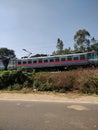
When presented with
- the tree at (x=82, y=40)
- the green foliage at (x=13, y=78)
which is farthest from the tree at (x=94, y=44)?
the green foliage at (x=13, y=78)

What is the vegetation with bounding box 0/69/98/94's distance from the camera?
12.0 metres

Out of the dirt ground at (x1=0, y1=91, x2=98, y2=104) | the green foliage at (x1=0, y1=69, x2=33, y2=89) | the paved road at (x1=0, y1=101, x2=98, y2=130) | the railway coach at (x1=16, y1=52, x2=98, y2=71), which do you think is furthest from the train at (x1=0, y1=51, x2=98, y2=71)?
the paved road at (x1=0, y1=101, x2=98, y2=130)

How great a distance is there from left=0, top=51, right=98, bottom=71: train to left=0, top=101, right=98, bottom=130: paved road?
24.5 meters

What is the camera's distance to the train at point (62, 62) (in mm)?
32188

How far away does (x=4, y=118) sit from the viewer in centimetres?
645

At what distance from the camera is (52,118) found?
252 inches

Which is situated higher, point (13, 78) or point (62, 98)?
point (13, 78)

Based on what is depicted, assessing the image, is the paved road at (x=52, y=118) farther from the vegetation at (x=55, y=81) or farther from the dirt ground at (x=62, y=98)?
the vegetation at (x=55, y=81)

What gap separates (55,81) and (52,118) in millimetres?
6627

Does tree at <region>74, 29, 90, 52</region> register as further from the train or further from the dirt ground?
the dirt ground

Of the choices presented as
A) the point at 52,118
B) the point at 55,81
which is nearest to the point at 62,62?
the point at 55,81

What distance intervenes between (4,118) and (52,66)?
2930 centimetres

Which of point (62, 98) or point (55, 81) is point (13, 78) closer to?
point (55, 81)

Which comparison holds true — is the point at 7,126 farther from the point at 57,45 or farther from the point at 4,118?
the point at 57,45
